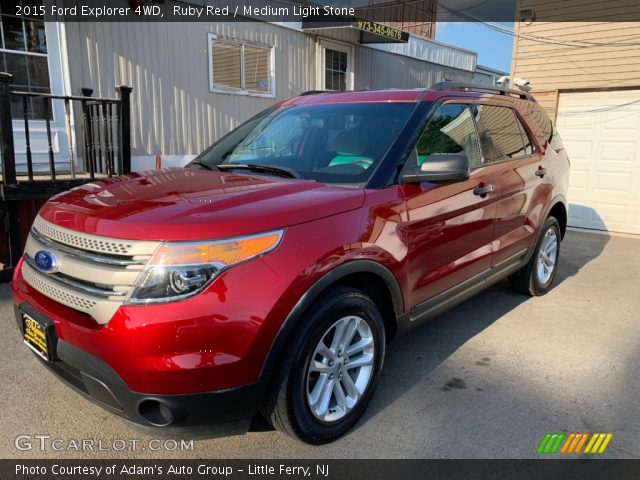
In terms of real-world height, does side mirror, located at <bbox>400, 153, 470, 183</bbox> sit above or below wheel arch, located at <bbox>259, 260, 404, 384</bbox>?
above

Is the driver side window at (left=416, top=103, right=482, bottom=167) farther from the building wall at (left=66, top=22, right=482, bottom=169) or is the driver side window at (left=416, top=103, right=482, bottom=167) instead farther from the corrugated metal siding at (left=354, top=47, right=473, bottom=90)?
the corrugated metal siding at (left=354, top=47, right=473, bottom=90)

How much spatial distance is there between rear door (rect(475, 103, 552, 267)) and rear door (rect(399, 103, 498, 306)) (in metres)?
0.15

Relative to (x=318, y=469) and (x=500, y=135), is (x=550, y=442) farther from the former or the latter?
(x=500, y=135)

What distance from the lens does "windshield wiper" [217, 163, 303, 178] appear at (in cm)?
292

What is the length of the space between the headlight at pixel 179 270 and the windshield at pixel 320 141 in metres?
0.98

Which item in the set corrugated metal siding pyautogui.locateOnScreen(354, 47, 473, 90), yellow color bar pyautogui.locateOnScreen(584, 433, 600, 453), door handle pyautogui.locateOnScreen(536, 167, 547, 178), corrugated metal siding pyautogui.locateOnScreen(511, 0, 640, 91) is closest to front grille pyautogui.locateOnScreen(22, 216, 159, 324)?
yellow color bar pyautogui.locateOnScreen(584, 433, 600, 453)

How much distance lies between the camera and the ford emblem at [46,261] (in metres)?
2.34

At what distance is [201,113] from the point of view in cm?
859

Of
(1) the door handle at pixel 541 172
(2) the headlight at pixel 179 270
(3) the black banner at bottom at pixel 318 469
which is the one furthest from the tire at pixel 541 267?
(2) the headlight at pixel 179 270

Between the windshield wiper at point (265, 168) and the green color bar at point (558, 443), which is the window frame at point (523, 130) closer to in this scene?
the windshield wiper at point (265, 168)

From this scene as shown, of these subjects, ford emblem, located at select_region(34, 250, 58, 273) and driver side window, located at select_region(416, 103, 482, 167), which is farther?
driver side window, located at select_region(416, 103, 482, 167)

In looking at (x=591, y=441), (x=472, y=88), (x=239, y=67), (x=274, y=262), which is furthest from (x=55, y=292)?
(x=239, y=67)

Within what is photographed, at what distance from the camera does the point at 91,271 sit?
2139 mm

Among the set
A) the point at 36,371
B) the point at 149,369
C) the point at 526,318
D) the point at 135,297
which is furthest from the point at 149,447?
the point at 526,318
